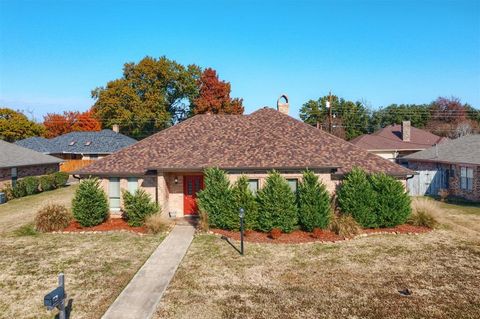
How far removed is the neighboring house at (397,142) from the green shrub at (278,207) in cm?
2391

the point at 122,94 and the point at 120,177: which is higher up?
the point at 122,94

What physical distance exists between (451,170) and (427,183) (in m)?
1.99

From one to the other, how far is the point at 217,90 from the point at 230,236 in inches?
1753

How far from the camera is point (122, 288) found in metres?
9.38

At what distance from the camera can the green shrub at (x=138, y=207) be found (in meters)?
16.1

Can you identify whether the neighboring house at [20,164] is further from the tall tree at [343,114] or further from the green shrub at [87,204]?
the tall tree at [343,114]

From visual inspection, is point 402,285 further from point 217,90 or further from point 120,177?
point 217,90

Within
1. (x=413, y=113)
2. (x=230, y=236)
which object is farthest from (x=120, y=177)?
Result: (x=413, y=113)

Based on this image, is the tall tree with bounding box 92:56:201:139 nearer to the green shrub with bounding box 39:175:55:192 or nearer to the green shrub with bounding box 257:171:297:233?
the green shrub with bounding box 39:175:55:192

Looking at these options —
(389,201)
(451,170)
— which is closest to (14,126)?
(389,201)

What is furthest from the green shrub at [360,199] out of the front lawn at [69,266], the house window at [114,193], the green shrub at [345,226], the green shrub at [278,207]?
the house window at [114,193]

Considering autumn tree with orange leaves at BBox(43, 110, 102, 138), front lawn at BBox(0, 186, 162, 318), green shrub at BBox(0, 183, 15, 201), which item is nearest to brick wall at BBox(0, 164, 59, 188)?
green shrub at BBox(0, 183, 15, 201)

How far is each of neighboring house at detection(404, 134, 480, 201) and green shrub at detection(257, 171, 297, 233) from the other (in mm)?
12347

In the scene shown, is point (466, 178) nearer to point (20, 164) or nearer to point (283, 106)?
point (283, 106)
